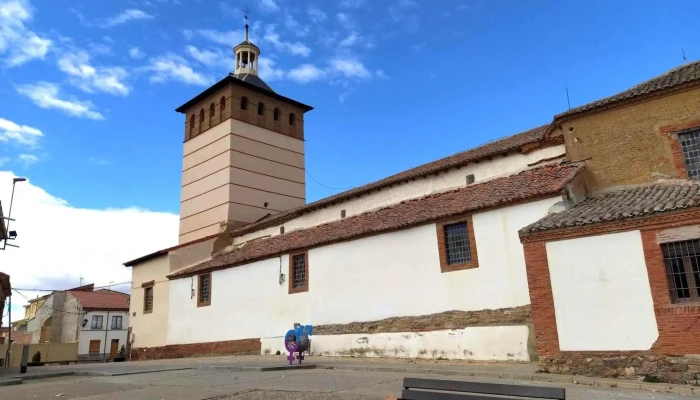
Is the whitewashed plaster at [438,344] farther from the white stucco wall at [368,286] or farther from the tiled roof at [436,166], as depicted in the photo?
the tiled roof at [436,166]

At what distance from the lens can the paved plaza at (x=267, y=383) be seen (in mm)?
7770

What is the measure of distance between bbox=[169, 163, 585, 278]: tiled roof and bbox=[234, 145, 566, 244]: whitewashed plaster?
0.37 metres

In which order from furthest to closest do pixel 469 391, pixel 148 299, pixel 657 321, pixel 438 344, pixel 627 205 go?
pixel 148 299 < pixel 438 344 < pixel 627 205 < pixel 657 321 < pixel 469 391

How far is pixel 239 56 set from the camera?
28.7 m

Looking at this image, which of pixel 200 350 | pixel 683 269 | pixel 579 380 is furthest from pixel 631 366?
pixel 200 350

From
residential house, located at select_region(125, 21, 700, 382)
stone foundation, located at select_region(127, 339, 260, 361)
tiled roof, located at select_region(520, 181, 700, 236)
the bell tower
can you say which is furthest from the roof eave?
tiled roof, located at select_region(520, 181, 700, 236)

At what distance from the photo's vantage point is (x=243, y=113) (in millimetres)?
25938

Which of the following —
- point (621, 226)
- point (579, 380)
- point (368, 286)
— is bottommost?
point (579, 380)

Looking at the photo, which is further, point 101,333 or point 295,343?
point 101,333

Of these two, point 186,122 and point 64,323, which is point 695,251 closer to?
point 186,122

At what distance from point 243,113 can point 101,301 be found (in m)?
26.2

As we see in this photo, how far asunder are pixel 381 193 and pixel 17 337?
157 feet

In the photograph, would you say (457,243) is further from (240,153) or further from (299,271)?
(240,153)

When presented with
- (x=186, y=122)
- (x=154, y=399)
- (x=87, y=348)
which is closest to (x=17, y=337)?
(x=87, y=348)
